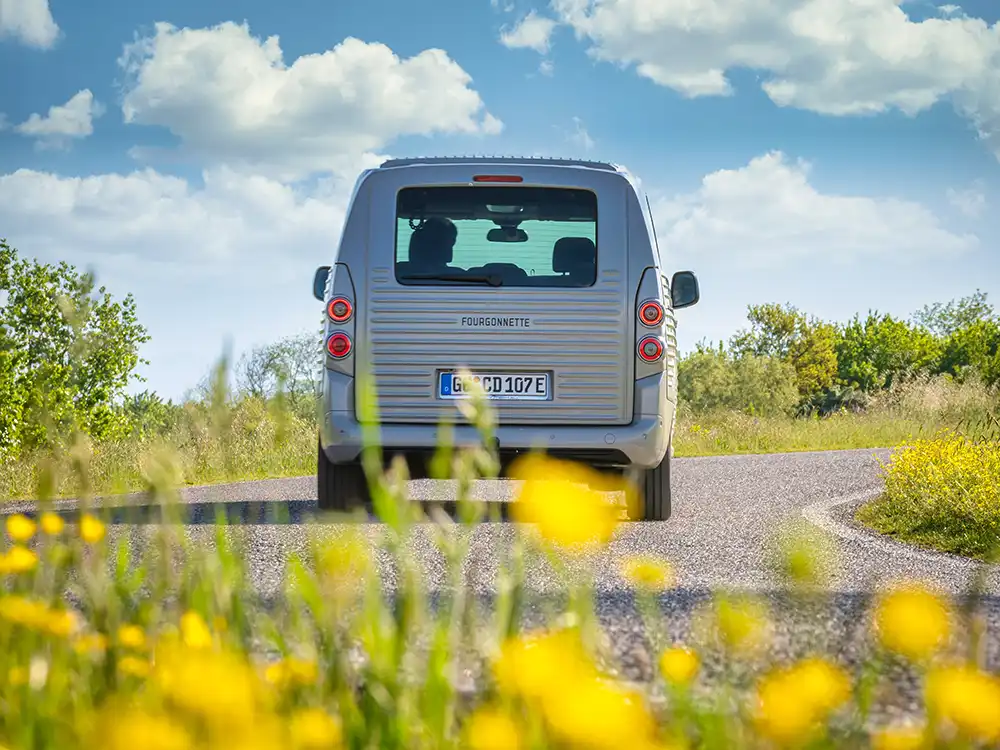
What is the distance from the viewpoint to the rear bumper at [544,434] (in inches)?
261

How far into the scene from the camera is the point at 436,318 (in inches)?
263

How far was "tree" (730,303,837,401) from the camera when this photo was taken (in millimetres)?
49906

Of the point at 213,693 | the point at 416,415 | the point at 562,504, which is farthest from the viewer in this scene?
the point at 416,415

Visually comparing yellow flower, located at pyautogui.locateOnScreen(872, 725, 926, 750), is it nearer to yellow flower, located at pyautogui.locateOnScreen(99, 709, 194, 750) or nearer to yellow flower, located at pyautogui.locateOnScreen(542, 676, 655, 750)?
yellow flower, located at pyautogui.locateOnScreen(542, 676, 655, 750)

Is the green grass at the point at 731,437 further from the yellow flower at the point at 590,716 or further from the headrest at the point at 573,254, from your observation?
the yellow flower at the point at 590,716

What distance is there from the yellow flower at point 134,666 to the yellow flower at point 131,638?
2 cm

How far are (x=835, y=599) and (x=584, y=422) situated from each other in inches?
119

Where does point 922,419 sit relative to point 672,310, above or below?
below

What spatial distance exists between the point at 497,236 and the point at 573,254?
482 millimetres

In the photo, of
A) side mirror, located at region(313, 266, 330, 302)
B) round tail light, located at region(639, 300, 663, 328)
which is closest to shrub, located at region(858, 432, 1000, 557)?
round tail light, located at region(639, 300, 663, 328)

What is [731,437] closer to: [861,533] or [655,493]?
[861,533]

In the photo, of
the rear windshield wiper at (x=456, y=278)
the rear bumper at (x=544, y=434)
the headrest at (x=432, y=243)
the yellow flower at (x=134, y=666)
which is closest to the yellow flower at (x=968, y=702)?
the yellow flower at (x=134, y=666)

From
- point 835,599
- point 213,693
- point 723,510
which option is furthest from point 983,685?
point 723,510

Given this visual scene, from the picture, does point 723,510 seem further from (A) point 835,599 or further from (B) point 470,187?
(A) point 835,599
